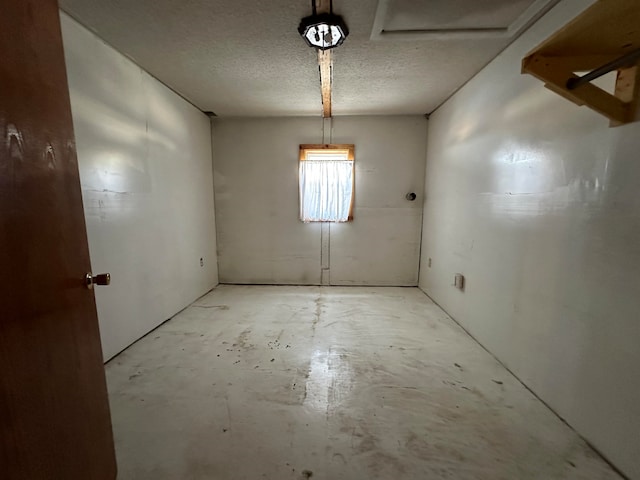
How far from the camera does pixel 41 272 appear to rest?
0.71 meters

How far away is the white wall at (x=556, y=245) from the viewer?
3.66 ft

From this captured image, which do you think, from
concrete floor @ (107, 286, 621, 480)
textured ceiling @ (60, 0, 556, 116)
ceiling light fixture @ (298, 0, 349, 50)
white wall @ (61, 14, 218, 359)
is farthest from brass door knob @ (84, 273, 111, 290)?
ceiling light fixture @ (298, 0, 349, 50)

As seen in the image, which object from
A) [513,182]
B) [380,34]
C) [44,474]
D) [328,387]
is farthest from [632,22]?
[44,474]

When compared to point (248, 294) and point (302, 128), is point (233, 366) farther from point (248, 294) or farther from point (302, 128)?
point (302, 128)

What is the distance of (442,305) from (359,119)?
2534 mm

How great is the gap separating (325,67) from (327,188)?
5.08 feet

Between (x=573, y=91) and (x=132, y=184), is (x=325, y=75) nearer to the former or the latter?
Answer: (x=573, y=91)

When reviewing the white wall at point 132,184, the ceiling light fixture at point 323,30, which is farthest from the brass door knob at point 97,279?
the ceiling light fixture at point 323,30

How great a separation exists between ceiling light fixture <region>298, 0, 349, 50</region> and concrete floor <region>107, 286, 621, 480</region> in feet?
7.30

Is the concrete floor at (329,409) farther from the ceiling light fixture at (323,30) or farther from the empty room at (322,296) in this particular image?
the ceiling light fixture at (323,30)

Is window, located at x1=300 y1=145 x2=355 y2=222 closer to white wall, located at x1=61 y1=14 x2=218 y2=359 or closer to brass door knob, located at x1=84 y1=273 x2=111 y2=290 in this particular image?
white wall, located at x1=61 y1=14 x2=218 y2=359

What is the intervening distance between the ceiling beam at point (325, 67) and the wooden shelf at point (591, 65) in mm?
1089

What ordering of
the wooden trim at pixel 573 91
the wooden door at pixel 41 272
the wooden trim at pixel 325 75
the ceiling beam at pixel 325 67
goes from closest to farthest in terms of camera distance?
1. the wooden door at pixel 41 272
2. the wooden trim at pixel 573 91
3. the ceiling beam at pixel 325 67
4. the wooden trim at pixel 325 75

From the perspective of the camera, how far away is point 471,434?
1.31 m
